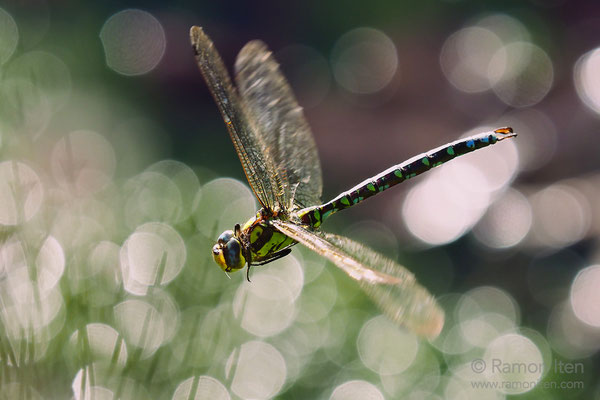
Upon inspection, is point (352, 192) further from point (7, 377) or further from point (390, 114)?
point (390, 114)

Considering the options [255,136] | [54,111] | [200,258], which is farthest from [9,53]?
[255,136]

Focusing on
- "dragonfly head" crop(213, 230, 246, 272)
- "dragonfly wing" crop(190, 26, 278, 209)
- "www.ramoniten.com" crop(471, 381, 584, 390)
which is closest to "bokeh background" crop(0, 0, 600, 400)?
"www.ramoniten.com" crop(471, 381, 584, 390)

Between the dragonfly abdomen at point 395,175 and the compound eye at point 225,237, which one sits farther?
→ the dragonfly abdomen at point 395,175

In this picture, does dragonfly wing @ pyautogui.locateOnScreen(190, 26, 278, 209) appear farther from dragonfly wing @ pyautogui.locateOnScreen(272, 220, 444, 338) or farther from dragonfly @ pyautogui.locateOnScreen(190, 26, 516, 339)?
dragonfly wing @ pyautogui.locateOnScreen(272, 220, 444, 338)

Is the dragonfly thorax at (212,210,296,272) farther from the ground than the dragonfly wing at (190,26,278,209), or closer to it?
closer to it

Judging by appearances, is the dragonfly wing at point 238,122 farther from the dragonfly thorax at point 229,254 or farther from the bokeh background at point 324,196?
the bokeh background at point 324,196

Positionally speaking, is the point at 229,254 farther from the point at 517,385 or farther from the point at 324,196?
the point at 324,196

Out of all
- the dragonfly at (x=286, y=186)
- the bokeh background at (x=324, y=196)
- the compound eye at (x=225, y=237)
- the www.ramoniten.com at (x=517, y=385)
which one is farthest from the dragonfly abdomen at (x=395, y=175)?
the www.ramoniten.com at (x=517, y=385)
